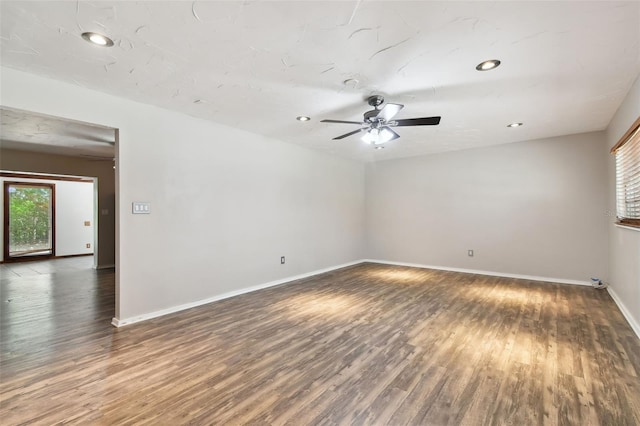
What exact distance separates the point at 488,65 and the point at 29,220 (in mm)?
11369

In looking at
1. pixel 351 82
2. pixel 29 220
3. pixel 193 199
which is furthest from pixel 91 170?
pixel 351 82

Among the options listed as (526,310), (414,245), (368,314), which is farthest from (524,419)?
(414,245)

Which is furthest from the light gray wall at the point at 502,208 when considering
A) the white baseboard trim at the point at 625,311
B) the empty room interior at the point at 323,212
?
the white baseboard trim at the point at 625,311

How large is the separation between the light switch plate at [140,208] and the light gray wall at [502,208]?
502 centimetres

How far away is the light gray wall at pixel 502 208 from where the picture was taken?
4816 millimetres

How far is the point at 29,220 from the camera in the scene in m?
8.31

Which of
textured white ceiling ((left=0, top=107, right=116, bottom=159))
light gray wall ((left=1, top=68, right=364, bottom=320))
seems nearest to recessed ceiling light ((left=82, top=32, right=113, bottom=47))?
light gray wall ((left=1, top=68, right=364, bottom=320))

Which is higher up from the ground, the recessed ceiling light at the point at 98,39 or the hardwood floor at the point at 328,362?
the recessed ceiling light at the point at 98,39

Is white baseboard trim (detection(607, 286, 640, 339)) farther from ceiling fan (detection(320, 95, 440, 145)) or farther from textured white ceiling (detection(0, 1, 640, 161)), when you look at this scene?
ceiling fan (detection(320, 95, 440, 145))

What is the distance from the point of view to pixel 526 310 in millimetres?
3658

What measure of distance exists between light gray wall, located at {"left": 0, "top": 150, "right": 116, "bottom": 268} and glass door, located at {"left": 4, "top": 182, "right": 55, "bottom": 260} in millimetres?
2975

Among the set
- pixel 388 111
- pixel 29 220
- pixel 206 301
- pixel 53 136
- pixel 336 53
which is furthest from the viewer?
pixel 29 220

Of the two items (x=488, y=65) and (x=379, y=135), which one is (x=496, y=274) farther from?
(x=488, y=65)

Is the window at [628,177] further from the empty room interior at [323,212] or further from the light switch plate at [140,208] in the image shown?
the light switch plate at [140,208]
